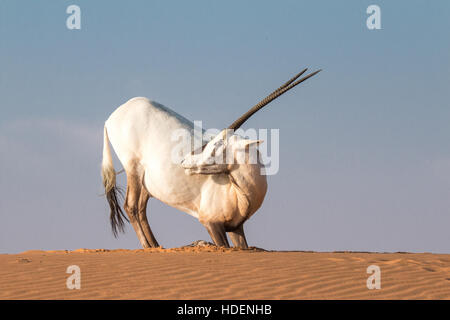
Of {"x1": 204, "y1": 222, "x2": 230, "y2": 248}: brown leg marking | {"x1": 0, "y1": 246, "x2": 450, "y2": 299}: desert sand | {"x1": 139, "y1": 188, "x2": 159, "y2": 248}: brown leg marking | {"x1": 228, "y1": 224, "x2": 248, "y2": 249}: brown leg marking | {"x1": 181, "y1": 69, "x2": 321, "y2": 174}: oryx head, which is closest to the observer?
{"x1": 0, "y1": 246, "x2": 450, "y2": 299}: desert sand

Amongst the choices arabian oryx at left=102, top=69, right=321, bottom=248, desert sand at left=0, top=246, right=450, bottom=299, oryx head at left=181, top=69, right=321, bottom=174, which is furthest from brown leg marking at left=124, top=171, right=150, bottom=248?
desert sand at left=0, top=246, right=450, bottom=299

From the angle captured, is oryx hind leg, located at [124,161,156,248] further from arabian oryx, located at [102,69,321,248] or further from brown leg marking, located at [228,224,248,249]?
brown leg marking, located at [228,224,248,249]

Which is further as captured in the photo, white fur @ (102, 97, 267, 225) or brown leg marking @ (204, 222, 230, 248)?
brown leg marking @ (204, 222, 230, 248)

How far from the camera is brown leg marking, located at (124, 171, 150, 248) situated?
15062mm

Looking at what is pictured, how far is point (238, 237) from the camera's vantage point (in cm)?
1423

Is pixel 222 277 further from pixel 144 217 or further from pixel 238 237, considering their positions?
pixel 144 217

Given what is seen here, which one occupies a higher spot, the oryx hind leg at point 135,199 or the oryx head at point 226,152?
the oryx head at point 226,152

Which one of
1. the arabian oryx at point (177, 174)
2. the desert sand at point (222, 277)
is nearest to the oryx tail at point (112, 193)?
the arabian oryx at point (177, 174)

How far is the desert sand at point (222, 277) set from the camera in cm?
817

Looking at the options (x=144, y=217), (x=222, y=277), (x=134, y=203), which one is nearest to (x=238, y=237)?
(x=144, y=217)

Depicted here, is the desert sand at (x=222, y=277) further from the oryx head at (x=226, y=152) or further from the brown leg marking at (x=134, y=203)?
the brown leg marking at (x=134, y=203)

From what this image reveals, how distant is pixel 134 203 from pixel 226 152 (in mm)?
2723

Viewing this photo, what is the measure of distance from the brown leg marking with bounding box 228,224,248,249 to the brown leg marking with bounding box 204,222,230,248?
0.35 meters
